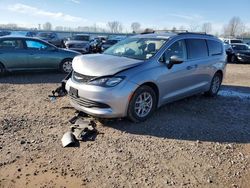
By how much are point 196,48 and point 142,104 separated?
2.42 m

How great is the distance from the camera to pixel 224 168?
3.95m

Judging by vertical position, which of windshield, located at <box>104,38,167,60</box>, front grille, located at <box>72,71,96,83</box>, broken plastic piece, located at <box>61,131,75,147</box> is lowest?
broken plastic piece, located at <box>61,131,75,147</box>

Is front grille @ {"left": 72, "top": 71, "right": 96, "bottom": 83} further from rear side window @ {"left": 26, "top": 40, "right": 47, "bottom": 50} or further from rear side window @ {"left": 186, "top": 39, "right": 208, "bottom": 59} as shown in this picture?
rear side window @ {"left": 26, "top": 40, "right": 47, "bottom": 50}

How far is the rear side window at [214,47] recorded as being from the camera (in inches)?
296

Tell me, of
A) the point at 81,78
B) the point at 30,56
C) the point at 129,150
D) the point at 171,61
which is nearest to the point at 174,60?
the point at 171,61

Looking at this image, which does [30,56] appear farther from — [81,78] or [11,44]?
[81,78]

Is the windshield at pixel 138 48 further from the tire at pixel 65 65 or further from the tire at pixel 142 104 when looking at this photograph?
the tire at pixel 65 65

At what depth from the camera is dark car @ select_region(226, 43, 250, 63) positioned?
1964 centimetres

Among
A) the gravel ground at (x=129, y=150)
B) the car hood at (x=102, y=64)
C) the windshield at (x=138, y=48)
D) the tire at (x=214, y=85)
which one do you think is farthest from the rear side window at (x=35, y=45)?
the tire at (x=214, y=85)

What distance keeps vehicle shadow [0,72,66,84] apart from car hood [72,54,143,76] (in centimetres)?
403

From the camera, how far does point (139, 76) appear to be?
516 centimetres

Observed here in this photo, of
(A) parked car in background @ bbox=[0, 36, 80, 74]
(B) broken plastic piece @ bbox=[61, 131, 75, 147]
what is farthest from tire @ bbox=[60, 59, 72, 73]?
(B) broken plastic piece @ bbox=[61, 131, 75, 147]

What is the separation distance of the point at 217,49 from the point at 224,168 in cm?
472

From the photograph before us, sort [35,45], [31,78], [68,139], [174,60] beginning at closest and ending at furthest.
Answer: [68,139] < [174,60] < [31,78] < [35,45]
